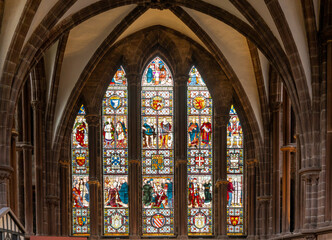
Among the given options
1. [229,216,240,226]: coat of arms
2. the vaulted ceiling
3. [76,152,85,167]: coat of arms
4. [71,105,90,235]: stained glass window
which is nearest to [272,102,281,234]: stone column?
the vaulted ceiling

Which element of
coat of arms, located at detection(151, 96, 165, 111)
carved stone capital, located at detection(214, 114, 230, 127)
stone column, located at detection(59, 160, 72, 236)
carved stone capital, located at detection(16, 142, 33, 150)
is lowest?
stone column, located at detection(59, 160, 72, 236)

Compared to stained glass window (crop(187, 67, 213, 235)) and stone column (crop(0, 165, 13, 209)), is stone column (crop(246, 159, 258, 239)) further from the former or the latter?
stone column (crop(0, 165, 13, 209))

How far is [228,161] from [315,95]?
323 inches

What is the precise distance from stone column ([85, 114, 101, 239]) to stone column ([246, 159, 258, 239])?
5.23 meters

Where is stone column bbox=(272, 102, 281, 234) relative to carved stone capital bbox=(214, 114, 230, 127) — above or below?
below

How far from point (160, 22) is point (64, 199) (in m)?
7.16

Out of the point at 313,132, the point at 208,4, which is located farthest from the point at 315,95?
the point at 208,4

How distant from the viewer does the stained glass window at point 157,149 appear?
3019 centimetres

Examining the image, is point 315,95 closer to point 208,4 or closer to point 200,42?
point 208,4

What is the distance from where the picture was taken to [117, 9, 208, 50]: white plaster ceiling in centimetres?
2989

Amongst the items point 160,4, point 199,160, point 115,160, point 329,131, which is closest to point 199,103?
point 199,160

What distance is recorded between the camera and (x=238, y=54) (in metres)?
29.4

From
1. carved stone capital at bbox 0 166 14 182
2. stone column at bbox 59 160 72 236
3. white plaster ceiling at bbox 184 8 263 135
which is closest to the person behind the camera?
carved stone capital at bbox 0 166 14 182

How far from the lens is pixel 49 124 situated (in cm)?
2892
